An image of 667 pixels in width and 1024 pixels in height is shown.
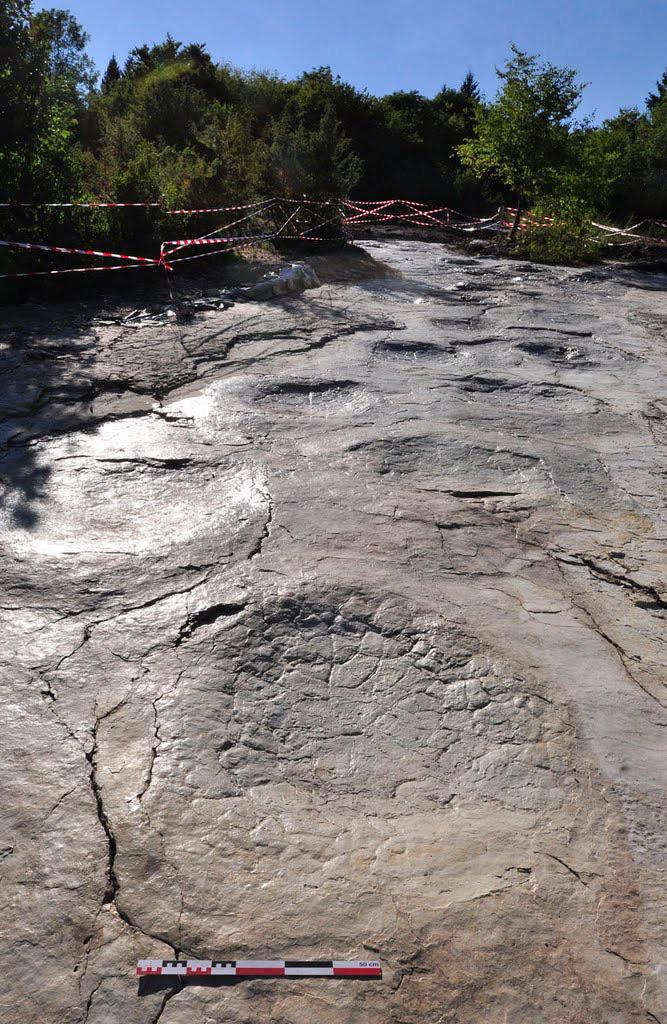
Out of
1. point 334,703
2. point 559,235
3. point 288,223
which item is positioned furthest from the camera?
point 559,235

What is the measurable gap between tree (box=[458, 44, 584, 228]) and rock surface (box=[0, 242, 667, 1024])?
9276 millimetres

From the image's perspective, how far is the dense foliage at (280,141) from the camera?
307 inches

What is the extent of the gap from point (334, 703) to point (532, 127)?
12.8 meters

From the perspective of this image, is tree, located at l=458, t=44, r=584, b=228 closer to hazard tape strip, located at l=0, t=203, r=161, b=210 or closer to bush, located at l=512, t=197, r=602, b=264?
bush, located at l=512, t=197, r=602, b=264

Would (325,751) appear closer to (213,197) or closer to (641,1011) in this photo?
(641,1011)

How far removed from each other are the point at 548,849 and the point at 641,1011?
16.9 inches

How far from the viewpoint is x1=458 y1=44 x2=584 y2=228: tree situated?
12.0 meters

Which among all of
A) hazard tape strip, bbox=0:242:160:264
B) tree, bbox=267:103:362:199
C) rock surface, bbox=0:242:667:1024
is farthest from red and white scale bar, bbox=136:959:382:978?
tree, bbox=267:103:362:199

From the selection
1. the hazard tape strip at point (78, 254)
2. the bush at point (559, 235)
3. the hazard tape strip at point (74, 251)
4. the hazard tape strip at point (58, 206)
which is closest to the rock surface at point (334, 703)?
the hazard tape strip at point (78, 254)

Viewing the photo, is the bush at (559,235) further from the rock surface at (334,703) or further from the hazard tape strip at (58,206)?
Result: the rock surface at (334,703)

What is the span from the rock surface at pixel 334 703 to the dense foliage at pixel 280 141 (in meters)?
4.75

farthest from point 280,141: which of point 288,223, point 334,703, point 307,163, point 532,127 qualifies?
point 334,703

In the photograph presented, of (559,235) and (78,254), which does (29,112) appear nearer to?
(78,254)

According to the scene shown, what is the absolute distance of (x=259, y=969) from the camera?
170cm
